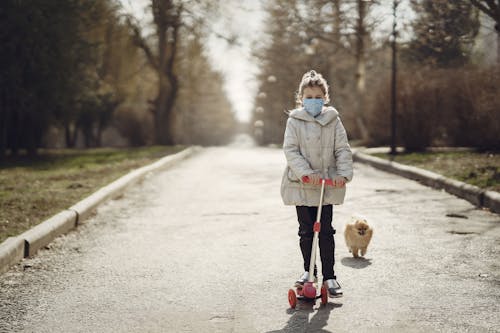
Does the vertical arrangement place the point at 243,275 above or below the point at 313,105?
below

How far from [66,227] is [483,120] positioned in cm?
1400

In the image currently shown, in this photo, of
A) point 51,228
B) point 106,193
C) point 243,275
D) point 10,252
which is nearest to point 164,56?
point 106,193

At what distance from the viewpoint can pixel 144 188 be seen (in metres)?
12.4

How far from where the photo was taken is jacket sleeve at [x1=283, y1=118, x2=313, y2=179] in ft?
14.8

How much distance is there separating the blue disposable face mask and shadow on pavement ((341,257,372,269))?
5.59 feet

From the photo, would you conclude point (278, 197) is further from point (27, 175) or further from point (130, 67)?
point (130, 67)

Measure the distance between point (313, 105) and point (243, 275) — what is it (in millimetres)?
1662

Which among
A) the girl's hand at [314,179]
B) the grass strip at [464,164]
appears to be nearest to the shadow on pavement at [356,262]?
the girl's hand at [314,179]

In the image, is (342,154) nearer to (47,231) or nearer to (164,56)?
(47,231)

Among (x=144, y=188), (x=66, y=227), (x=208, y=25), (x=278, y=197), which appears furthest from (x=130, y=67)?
(x=66, y=227)

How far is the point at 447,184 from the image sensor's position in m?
11.2

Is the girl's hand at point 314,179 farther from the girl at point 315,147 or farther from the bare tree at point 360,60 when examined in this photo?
the bare tree at point 360,60

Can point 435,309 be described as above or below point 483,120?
below

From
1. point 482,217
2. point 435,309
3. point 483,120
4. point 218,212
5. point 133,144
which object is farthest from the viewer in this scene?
point 133,144
